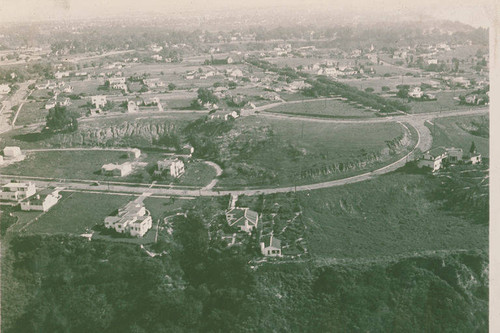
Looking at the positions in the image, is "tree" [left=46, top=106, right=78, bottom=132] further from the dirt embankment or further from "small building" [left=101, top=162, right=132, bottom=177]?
"small building" [left=101, top=162, right=132, bottom=177]

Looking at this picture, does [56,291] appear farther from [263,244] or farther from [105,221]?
[263,244]

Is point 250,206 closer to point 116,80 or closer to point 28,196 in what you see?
point 28,196

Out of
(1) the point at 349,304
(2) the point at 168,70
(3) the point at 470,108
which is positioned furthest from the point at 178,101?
(1) the point at 349,304

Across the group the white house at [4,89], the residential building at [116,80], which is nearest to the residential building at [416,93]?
the residential building at [116,80]

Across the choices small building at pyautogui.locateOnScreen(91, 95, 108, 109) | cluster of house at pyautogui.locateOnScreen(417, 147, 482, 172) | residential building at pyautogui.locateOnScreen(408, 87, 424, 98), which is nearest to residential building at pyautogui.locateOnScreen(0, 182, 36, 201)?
small building at pyautogui.locateOnScreen(91, 95, 108, 109)

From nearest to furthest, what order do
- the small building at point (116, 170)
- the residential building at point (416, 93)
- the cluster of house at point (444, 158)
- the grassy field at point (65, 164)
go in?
1. the cluster of house at point (444, 158)
2. the small building at point (116, 170)
3. the grassy field at point (65, 164)
4. the residential building at point (416, 93)

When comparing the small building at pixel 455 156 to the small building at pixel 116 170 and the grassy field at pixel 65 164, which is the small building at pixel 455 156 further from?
the grassy field at pixel 65 164
